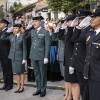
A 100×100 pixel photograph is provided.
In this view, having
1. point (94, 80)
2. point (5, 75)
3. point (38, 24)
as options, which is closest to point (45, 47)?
point (38, 24)

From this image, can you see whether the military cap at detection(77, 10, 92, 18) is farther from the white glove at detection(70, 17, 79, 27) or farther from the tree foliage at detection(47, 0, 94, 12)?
the tree foliage at detection(47, 0, 94, 12)

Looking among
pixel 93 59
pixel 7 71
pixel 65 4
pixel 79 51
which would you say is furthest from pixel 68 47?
pixel 65 4

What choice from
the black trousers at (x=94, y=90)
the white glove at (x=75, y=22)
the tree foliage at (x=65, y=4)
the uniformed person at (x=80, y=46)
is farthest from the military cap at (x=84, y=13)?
the tree foliage at (x=65, y=4)

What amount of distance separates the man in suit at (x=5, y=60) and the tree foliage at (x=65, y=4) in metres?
6.06

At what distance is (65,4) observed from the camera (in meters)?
15.7

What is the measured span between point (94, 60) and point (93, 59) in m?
0.02

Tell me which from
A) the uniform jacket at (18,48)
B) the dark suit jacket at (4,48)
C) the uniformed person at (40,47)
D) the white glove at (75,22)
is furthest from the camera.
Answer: the dark suit jacket at (4,48)

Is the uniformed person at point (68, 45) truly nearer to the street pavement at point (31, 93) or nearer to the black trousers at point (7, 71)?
the street pavement at point (31, 93)

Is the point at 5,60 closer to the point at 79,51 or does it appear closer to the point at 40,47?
the point at 40,47

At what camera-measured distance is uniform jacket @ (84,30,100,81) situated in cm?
455

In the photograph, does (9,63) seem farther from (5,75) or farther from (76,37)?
(76,37)

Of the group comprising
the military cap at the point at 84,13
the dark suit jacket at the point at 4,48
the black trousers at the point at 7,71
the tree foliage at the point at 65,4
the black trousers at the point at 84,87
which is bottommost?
the black trousers at the point at 7,71

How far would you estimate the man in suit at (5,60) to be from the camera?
7.88m

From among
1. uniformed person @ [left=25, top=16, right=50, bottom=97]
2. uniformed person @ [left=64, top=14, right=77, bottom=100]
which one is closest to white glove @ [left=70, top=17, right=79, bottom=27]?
uniformed person @ [left=64, top=14, right=77, bottom=100]
